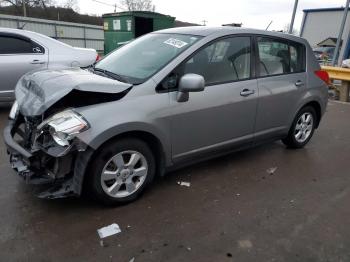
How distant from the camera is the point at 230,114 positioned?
3.75 meters

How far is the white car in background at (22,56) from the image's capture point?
590 cm

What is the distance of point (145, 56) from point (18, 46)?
3.60 metres

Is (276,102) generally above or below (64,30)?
above

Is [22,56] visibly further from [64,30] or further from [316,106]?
[64,30]

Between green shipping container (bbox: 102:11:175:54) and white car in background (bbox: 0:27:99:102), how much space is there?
792 centimetres

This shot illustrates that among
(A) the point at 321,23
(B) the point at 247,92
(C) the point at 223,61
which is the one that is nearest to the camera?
(C) the point at 223,61

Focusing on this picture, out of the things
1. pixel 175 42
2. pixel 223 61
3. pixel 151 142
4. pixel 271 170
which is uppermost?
pixel 175 42

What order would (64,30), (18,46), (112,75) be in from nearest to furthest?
(112,75), (18,46), (64,30)

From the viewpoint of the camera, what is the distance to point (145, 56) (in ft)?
12.0

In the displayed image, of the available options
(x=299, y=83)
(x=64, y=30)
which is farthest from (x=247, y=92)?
(x=64, y=30)

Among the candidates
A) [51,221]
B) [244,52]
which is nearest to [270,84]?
[244,52]

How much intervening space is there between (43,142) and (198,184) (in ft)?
5.74

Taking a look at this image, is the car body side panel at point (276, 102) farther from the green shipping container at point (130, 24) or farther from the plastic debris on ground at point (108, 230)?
the green shipping container at point (130, 24)

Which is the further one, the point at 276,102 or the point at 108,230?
the point at 276,102
